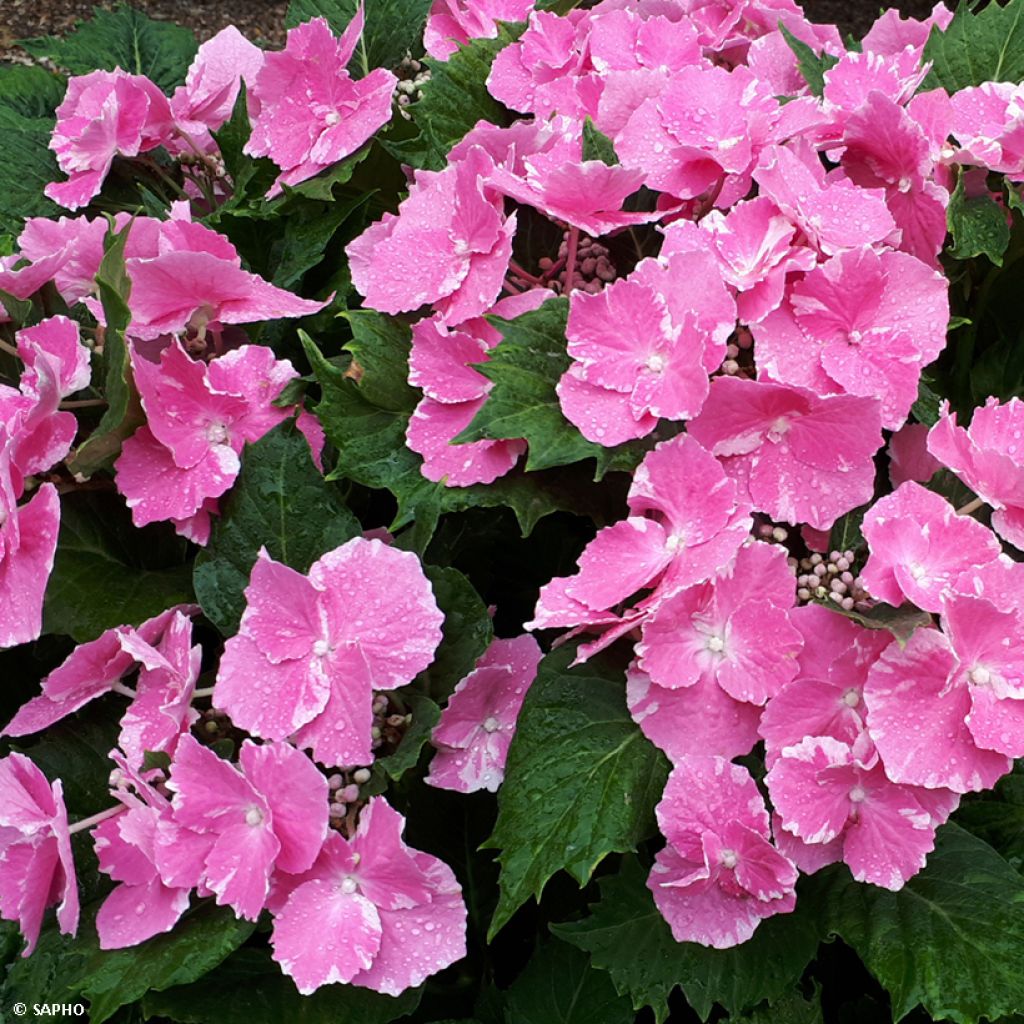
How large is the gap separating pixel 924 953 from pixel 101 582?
29.5 inches

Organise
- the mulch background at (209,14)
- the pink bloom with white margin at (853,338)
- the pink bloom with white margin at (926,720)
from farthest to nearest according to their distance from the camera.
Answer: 1. the mulch background at (209,14)
2. the pink bloom with white margin at (853,338)
3. the pink bloom with white margin at (926,720)

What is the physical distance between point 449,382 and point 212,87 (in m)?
0.67

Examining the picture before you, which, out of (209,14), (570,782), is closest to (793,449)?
(570,782)

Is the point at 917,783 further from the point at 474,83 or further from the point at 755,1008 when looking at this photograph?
the point at 474,83

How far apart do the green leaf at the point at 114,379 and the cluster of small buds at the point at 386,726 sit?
31cm

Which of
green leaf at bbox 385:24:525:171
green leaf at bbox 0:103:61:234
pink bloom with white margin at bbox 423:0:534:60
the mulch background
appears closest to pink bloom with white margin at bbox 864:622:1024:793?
green leaf at bbox 385:24:525:171

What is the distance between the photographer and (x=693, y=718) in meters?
0.91

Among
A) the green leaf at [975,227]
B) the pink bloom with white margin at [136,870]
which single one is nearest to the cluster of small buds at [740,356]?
the green leaf at [975,227]

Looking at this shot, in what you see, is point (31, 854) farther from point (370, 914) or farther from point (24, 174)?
point (24, 174)

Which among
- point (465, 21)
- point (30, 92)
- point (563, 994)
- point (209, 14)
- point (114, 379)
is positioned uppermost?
point (465, 21)

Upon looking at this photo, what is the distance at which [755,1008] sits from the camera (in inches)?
41.1

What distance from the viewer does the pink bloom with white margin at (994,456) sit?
2.92 feet

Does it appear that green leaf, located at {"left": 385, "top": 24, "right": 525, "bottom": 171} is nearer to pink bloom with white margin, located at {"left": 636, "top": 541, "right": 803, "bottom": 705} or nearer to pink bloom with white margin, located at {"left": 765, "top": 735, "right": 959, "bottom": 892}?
pink bloom with white margin, located at {"left": 636, "top": 541, "right": 803, "bottom": 705}

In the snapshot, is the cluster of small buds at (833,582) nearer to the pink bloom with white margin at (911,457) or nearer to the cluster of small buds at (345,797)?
the pink bloom with white margin at (911,457)
